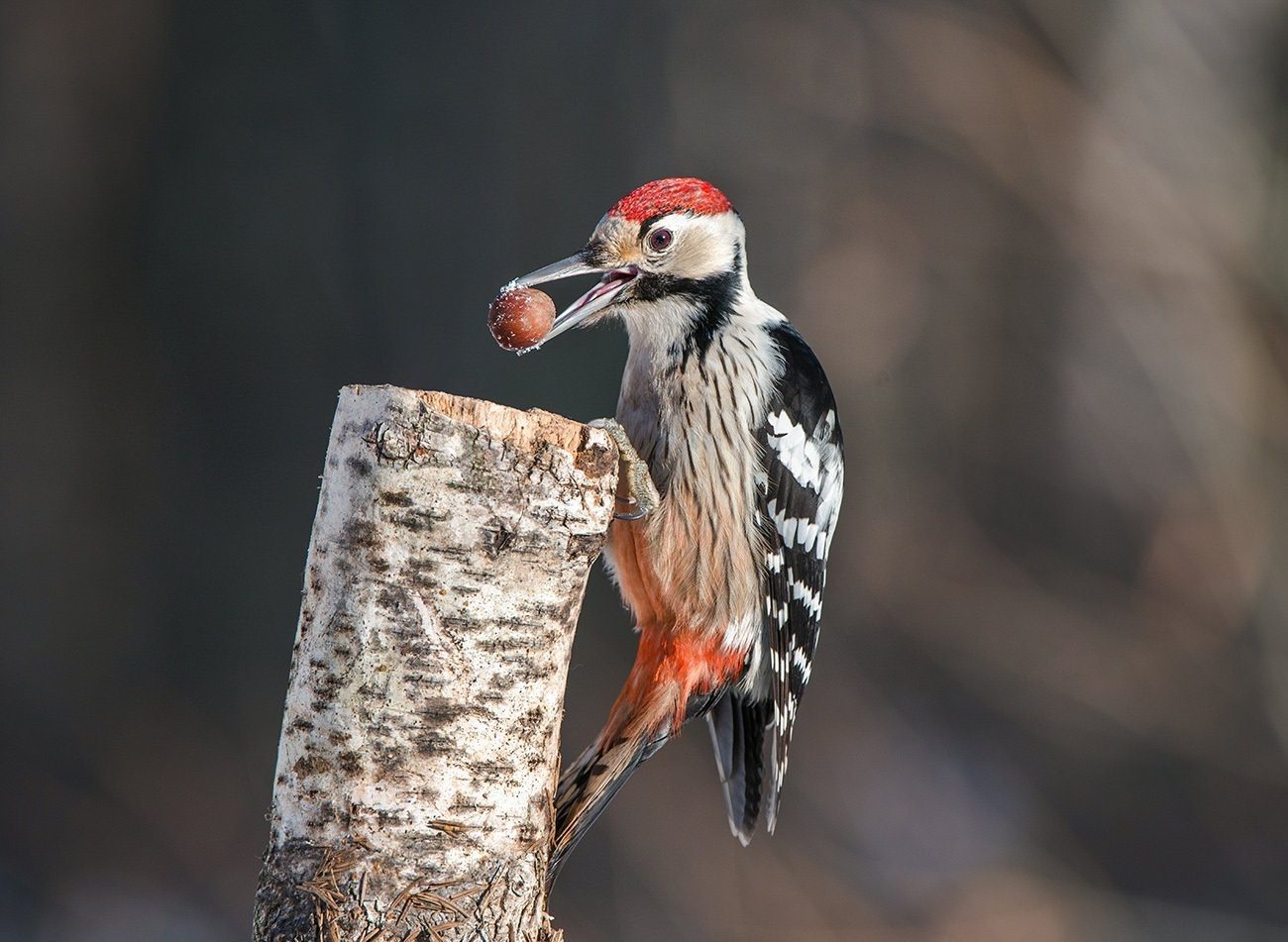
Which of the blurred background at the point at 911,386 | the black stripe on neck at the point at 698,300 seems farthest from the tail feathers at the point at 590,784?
the blurred background at the point at 911,386

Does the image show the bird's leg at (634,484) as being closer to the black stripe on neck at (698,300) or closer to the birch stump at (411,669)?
the black stripe on neck at (698,300)

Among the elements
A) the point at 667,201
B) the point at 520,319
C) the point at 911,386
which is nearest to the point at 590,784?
the point at 520,319

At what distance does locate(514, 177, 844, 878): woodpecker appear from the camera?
7.31ft

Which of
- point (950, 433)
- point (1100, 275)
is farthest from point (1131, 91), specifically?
point (950, 433)

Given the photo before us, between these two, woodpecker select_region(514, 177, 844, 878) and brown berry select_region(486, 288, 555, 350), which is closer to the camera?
brown berry select_region(486, 288, 555, 350)

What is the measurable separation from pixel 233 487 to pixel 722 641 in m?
3.97

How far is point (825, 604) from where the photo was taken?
5.04m

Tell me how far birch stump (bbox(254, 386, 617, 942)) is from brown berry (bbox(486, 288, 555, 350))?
1.32 ft

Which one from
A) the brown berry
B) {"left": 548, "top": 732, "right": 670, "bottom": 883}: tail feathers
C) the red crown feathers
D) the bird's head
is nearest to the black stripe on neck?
the bird's head

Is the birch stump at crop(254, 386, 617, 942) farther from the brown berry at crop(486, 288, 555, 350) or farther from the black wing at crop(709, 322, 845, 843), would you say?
the black wing at crop(709, 322, 845, 843)

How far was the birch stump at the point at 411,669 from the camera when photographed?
1476 mm

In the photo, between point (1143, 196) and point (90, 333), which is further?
point (90, 333)

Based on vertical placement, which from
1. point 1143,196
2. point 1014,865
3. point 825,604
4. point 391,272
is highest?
point 391,272

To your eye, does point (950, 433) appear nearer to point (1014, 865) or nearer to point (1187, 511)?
point (1187, 511)
